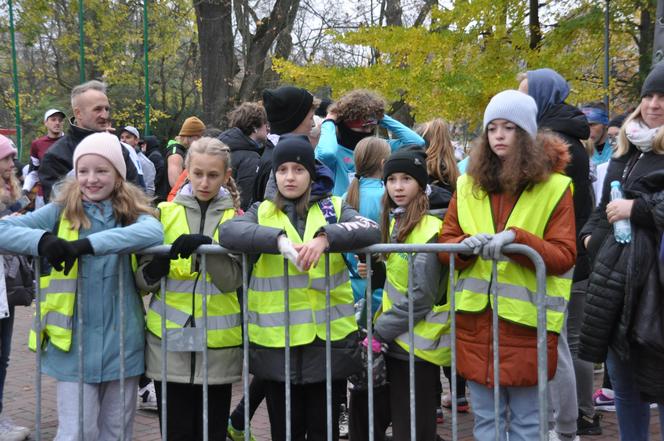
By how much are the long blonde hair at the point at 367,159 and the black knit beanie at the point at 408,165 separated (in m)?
0.80

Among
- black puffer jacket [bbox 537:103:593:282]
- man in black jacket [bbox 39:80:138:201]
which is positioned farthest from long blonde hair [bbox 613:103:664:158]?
man in black jacket [bbox 39:80:138:201]

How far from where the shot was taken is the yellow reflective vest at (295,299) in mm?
3816

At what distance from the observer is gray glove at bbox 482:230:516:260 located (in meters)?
3.48

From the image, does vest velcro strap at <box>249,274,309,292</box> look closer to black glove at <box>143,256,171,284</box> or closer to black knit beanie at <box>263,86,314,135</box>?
black glove at <box>143,256,171,284</box>

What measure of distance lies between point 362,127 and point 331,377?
2.45 metres

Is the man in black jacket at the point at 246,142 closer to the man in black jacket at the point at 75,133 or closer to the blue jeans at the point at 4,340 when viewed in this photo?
the man in black jacket at the point at 75,133

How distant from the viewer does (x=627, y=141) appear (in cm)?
420

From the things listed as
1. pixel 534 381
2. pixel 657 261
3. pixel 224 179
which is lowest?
pixel 534 381

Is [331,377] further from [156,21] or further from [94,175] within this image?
[156,21]

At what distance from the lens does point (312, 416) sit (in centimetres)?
396

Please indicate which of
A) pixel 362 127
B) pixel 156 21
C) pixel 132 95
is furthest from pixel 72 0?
pixel 362 127

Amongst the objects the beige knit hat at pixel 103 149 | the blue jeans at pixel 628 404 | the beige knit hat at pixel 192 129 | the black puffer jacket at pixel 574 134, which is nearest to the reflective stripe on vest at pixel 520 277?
the blue jeans at pixel 628 404

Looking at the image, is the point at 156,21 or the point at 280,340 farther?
the point at 156,21

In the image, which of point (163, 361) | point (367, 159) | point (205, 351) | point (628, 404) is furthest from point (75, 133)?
point (628, 404)
